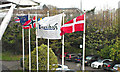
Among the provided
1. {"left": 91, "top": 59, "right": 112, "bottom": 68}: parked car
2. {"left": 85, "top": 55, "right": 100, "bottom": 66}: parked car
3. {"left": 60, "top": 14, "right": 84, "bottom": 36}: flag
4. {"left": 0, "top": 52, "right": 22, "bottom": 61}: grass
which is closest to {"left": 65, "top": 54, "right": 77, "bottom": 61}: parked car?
{"left": 85, "top": 55, "right": 100, "bottom": 66}: parked car

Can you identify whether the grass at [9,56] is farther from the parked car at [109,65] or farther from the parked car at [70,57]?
the parked car at [109,65]

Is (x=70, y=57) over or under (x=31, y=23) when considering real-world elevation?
under

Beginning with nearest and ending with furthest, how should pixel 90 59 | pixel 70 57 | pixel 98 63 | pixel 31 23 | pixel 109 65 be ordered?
pixel 31 23, pixel 109 65, pixel 98 63, pixel 90 59, pixel 70 57

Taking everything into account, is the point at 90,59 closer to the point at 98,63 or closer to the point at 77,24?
the point at 98,63

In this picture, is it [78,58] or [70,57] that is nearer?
[78,58]

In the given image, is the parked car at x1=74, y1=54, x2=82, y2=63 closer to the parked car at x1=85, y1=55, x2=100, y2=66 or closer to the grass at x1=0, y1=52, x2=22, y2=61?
the parked car at x1=85, y1=55, x2=100, y2=66

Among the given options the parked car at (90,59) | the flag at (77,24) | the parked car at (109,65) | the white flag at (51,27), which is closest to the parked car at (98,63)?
the parked car at (109,65)

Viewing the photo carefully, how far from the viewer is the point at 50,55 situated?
6.85 m

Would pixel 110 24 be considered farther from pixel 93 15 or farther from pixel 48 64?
pixel 48 64

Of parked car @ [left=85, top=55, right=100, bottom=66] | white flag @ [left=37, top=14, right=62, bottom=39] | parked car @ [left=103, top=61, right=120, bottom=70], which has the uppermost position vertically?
white flag @ [left=37, top=14, right=62, bottom=39]

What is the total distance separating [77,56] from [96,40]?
5.53 ft

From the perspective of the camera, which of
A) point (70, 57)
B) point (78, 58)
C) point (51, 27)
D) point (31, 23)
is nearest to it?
point (51, 27)

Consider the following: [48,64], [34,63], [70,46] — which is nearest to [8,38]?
[70,46]

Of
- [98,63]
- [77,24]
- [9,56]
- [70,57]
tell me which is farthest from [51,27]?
[9,56]
